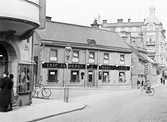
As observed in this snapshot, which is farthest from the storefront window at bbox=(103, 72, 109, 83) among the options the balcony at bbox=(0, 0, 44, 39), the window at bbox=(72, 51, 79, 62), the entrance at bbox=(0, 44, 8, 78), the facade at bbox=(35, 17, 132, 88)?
the balcony at bbox=(0, 0, 44, 39)

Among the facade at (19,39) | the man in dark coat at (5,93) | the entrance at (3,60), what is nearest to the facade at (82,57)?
the facade at (19,39)

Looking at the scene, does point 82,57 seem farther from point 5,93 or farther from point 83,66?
point 5,93

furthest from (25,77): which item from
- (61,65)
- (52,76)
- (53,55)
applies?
(61,65)

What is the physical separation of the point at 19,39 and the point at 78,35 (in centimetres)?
2745

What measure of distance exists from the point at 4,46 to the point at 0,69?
1.24m

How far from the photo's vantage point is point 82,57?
40219 mm

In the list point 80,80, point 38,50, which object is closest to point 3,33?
point 38,50

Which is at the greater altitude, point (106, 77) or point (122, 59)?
point (122, 59)

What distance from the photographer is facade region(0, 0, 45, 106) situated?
43.3ft

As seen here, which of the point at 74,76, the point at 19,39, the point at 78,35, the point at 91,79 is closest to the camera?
the point at 19,39

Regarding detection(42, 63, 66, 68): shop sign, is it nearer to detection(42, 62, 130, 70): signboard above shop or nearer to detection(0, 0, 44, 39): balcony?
detection(42, 62, 130, 70): signboard above shop

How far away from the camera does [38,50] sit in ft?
120

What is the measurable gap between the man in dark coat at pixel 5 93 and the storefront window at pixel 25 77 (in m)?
1.81

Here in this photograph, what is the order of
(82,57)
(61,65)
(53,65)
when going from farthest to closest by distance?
1. (82,57)
2. (61,65)
3. (53,65)
